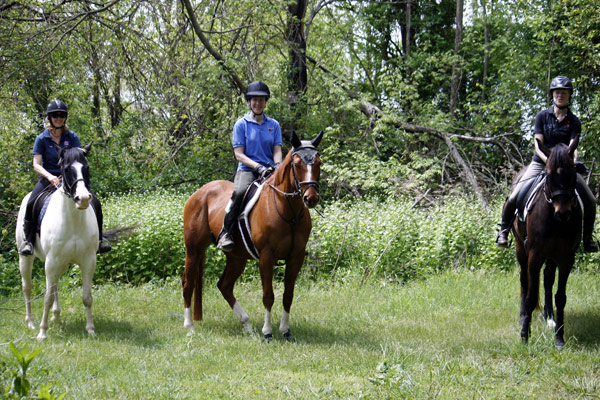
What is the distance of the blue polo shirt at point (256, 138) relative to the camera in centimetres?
690

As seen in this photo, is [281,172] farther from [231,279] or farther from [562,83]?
[562,83]

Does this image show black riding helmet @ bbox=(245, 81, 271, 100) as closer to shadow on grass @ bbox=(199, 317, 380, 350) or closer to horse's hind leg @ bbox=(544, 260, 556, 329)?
shadow on grass @ bbox=(199, 317, 380, 350)

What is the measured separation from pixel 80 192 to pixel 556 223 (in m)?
5.17

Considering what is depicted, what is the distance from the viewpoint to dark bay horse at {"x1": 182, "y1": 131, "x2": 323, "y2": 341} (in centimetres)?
604

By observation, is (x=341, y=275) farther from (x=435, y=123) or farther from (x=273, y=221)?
(x=435, y=123)

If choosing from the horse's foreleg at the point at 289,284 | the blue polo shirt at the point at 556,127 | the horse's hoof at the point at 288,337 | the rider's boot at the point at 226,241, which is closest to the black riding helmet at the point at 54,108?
the rider's boot at the point at 226,241

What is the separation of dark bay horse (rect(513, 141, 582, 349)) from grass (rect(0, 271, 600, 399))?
48cm

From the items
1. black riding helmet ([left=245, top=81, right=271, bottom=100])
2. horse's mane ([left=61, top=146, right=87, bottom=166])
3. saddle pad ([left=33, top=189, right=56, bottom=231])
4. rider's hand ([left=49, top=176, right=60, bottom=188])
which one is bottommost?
saddle pad ([left=33, top=189, right=56, bottom=231])

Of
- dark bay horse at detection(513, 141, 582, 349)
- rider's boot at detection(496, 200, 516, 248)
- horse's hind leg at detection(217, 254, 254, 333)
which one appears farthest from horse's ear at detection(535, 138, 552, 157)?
horse's hind leg at detection(217, 254, 254, 333)

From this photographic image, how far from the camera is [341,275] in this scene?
9.87 meters

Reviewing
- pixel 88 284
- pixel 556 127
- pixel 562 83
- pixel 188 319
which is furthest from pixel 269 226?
pixel 562 83

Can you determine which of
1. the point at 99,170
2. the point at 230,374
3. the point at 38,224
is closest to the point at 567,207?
the point at 230,374

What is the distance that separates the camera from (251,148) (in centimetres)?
695

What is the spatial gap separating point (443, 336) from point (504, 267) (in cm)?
377
